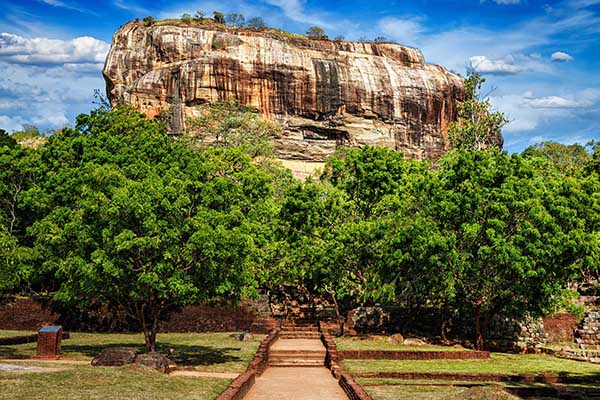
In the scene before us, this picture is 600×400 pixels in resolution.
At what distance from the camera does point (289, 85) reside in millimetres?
73250

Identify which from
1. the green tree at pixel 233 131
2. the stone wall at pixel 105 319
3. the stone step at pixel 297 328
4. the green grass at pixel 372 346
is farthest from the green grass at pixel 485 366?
the green tree at pixel 233 131

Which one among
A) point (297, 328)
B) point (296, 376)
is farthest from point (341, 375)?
point (297, 328)

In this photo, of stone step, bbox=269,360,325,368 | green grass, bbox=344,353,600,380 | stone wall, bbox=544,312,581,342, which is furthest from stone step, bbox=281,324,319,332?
stone wall, bbox=544,312,581,342

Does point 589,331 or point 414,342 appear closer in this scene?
point 414,342

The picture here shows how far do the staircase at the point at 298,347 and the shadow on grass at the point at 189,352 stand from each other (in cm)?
137

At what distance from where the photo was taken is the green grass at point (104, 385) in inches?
454

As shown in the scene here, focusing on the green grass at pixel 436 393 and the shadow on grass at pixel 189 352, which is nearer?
the green grass at pixel 436 393

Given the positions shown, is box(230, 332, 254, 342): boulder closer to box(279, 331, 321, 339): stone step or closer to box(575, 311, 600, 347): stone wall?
box(279, 331, 321, 339): stone step

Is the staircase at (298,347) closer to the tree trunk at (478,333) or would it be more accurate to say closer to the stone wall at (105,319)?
the stone wall at (105,319)

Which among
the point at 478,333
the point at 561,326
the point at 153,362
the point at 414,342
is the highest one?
the point at 153,362

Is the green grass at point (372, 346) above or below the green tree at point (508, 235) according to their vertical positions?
below

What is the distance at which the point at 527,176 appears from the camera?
2577 cm

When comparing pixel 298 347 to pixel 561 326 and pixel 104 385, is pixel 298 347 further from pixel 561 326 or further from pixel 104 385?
pixel 561 326

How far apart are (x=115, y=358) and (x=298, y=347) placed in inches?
338
